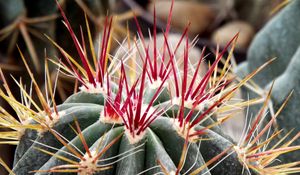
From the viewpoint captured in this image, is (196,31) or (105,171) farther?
(196,31)

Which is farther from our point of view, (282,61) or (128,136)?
(282,61)

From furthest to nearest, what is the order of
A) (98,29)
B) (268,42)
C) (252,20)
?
1. (252,20)
2. (98,29)
3. (268,42)

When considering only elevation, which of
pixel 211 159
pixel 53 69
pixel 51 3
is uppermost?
pixel 51 3

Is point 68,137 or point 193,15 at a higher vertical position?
point 193,15

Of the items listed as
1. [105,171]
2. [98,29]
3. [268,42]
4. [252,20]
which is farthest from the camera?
[252,20]

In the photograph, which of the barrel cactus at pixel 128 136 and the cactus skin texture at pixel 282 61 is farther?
the cactus skin texture at pixel 282 61

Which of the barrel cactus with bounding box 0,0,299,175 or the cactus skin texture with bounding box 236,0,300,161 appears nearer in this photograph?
the barrel cactus with bounding box 0,0,299,175

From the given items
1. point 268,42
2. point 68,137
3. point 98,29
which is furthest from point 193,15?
point 68,137

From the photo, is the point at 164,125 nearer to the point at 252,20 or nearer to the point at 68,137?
the point at 68,137
